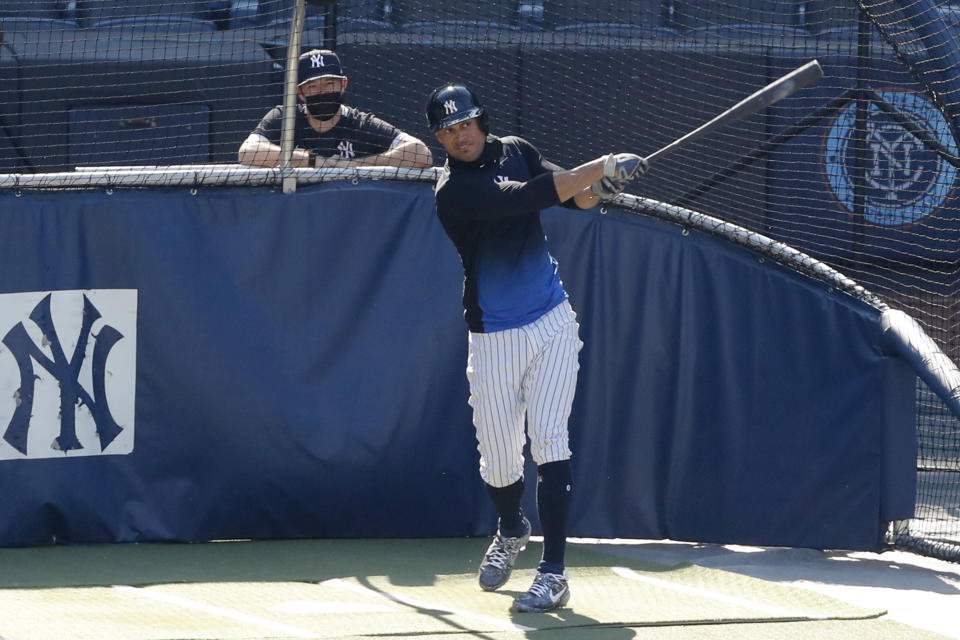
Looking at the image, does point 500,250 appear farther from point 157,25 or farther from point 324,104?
point 157,25

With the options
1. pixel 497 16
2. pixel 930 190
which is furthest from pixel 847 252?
pixel 497 16

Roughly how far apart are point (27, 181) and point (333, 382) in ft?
5.35

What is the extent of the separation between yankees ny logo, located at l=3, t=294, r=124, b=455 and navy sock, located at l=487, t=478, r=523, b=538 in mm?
1836

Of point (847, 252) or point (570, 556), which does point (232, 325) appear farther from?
point (847, 252)

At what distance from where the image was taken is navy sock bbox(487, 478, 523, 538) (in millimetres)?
4973

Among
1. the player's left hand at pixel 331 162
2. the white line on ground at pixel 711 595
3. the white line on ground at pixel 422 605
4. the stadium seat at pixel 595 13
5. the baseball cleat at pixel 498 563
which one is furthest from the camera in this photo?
the stadium seat at pixel 595 13

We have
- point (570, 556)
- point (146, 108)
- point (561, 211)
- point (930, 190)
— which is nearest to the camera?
point (570, 556)

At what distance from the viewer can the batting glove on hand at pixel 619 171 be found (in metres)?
4.32

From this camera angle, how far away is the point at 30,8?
9.12 metres

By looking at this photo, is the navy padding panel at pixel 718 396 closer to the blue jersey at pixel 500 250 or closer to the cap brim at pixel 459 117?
the blue jersey at pixel 500 250

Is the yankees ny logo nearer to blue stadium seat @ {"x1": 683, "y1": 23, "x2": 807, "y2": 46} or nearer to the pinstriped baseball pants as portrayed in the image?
the pinstriped baseball pants

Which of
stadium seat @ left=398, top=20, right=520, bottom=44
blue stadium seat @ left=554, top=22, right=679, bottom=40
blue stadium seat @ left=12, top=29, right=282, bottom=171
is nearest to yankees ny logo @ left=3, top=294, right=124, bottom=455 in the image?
blue stadium seat @ left=12, top=29, right=282, bottom=171

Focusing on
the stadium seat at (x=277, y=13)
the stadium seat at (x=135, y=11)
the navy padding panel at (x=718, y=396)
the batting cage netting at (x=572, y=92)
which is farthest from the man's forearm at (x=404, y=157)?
the stadium seat at (x=135, y=11)

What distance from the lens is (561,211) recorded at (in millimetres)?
5910
